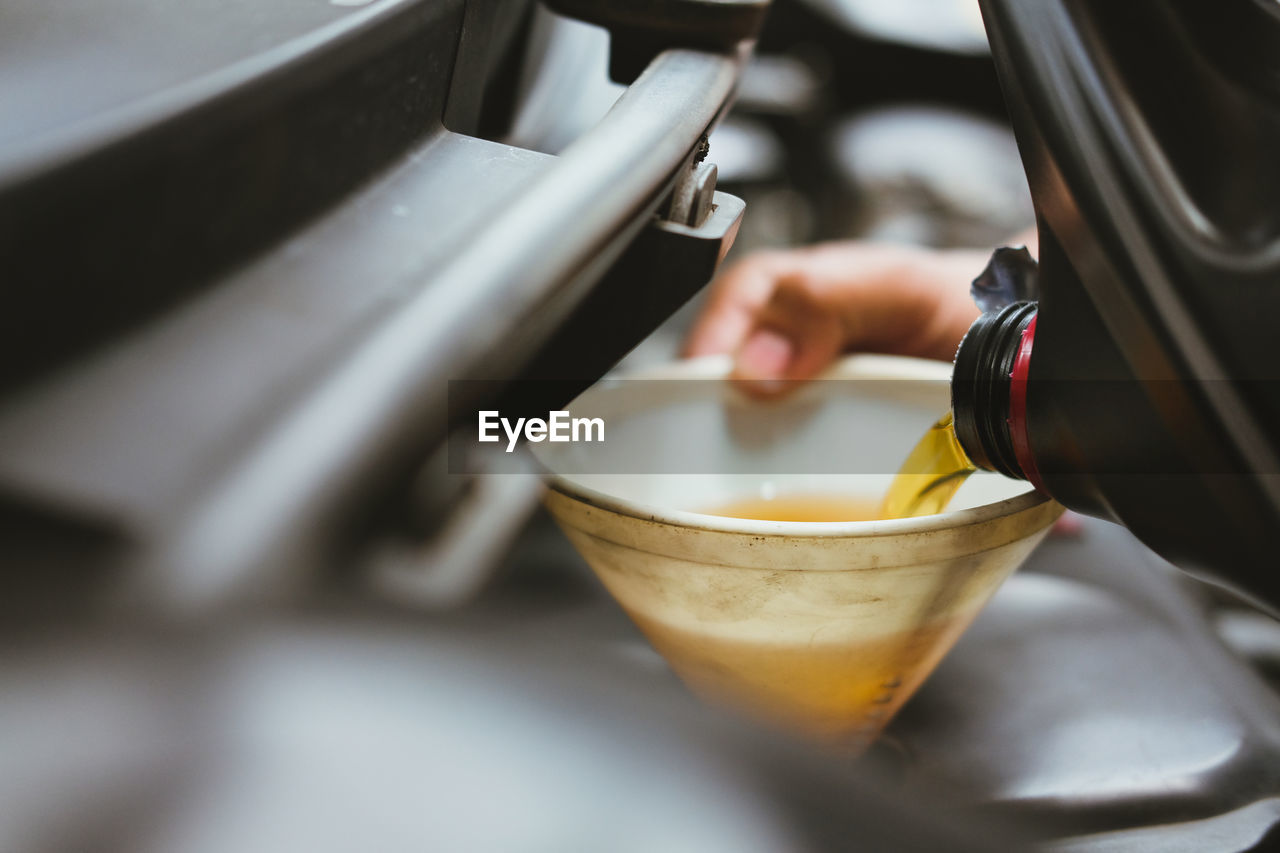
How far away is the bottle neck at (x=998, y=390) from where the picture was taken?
0.26m

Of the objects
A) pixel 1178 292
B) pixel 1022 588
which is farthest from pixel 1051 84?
pixel 1022 588

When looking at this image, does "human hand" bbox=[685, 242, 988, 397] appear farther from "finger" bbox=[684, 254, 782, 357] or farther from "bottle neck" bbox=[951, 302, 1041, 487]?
"bottle neck" bbox=[951, 302, 1041, 487]

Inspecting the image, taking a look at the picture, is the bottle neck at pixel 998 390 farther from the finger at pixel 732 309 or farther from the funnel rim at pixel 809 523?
the finger at pixel 732 309

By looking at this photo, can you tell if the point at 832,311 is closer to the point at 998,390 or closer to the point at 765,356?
the point at 765,356

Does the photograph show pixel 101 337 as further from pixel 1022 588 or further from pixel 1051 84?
pixel 1022 588

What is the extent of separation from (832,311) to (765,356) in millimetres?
79

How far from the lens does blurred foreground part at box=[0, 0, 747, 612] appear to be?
0.14m


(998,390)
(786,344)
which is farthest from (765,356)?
(998,390)

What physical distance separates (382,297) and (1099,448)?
6.4 inches

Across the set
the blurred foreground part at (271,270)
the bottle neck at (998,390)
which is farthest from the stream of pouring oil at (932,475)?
the blurred foreground part at (271,270)

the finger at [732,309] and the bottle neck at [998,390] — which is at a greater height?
the bottle neck at [998,390]

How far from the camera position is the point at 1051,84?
A: 0.73 feet

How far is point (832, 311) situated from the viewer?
1.68 ft

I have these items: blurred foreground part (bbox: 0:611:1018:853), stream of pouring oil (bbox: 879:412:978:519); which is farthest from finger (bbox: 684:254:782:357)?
blurred foreground part (bbox: 0:611:1018:853)
